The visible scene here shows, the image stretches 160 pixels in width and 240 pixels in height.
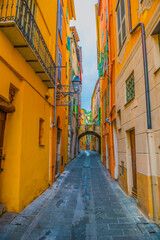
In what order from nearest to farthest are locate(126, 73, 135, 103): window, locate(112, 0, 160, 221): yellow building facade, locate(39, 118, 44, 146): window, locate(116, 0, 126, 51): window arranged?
1. locate(112, 0, 160, 221): yellow building facade
2. locate(126, 73, 135, 103): window
3. locate(116, 0, 126, 51): window
4. locate(39, 118, 44, 146): window

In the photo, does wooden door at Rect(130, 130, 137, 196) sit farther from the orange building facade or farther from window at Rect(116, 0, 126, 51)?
window at Rect(116, 0, 126, 51)

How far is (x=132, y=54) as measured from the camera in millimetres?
5121

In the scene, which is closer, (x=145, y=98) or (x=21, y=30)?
(x=21, y=30)

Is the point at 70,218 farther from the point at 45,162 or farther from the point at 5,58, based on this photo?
the point at 5,58

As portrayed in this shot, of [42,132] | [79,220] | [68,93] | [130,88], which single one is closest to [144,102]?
[130,88]

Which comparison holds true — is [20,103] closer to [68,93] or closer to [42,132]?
[42,132]

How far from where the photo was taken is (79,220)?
155 inches

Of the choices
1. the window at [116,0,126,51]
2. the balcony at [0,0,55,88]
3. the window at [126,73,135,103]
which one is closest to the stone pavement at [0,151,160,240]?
the window at [126,73,135,103]

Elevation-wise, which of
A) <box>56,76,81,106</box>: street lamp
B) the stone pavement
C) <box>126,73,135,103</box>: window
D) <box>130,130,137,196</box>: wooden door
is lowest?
the stone pavement

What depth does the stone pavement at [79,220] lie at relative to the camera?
3258mm

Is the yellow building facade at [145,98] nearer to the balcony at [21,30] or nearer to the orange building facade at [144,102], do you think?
the orange building facade at [144,102]

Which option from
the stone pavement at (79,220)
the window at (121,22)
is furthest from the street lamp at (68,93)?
the stone pavement at (79,220)

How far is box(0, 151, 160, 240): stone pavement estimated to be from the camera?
326cm

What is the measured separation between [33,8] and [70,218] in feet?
20.5
